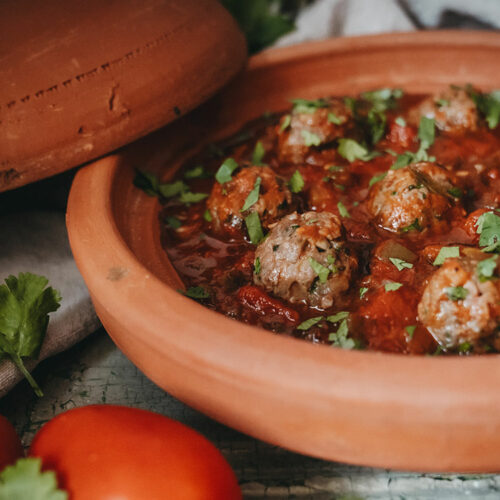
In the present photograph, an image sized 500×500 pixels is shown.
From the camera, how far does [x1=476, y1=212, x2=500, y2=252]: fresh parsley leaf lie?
201 cm

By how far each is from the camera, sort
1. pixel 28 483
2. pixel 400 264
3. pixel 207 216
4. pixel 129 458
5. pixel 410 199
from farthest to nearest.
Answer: pixel 207 216 < pixel 410 199 < pixel 400 264 < pixel 129 458 < pixel 28 483

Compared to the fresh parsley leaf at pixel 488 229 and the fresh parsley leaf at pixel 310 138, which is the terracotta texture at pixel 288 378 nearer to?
the fresh parsley leaf at pixel 488 229

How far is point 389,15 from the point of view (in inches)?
145

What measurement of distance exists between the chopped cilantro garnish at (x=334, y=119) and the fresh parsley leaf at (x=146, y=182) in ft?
2.66

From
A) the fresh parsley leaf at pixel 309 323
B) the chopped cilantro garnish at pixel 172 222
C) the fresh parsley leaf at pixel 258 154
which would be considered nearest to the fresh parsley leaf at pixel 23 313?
the chopped cilantro garnish at pixel 172 222

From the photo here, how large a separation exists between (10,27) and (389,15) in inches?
93.6

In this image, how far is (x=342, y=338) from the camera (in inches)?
70.3

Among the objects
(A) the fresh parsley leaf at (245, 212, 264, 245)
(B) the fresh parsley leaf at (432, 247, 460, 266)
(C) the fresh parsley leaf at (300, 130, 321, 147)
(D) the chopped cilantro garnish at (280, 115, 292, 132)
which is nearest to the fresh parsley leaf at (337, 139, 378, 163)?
(C) the fresh parsley leaf at (300, 130, 321, 147)

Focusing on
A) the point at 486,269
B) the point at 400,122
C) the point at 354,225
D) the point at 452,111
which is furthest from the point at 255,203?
the point at 452,111

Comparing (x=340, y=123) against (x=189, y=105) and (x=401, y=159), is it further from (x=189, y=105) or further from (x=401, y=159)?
(x=189, y=105)

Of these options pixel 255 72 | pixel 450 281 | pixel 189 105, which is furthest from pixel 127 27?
pixel 450 281

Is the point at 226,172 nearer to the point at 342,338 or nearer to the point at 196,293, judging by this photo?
the point at 196,293

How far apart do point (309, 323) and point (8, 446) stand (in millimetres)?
962

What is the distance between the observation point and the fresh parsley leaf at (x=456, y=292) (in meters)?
1.68
